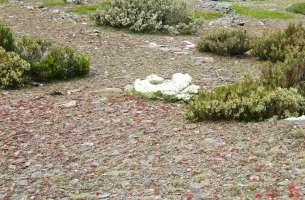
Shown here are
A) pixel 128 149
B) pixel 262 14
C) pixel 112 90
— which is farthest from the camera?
pixel 262 14

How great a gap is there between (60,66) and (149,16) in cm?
639

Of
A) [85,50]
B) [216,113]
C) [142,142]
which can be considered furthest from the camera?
[85,50]

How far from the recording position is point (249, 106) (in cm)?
864

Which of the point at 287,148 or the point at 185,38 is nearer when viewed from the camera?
the point at 287,148

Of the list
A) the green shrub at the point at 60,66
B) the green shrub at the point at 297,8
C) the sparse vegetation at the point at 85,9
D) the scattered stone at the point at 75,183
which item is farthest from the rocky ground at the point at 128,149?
the green shrub at the point at 297,8

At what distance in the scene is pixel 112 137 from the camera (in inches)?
332

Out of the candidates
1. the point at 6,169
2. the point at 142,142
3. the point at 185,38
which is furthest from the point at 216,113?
the point at 185,38

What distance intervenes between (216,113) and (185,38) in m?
8.61

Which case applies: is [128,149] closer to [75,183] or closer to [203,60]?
[75,183]

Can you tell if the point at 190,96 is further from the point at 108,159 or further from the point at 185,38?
the point at 185,38

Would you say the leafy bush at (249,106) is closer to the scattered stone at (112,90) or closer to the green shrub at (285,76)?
the green shrub at (285,76)

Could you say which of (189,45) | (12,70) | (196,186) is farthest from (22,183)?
(189,45)

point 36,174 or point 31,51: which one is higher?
point 31,51

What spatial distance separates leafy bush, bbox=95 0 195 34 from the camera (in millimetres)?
17578
